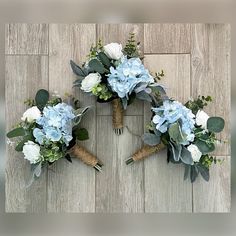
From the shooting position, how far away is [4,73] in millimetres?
1642

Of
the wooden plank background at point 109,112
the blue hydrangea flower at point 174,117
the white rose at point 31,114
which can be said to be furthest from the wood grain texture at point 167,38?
the white rose at point 31,114

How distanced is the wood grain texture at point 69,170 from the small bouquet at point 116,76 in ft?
0.22

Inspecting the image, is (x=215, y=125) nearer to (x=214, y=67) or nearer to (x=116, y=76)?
(x=214, y=67)

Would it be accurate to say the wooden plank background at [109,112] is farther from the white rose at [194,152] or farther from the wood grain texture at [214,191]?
the white rose at [194,152]

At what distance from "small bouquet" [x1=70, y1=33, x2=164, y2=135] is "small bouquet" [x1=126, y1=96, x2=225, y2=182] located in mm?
102

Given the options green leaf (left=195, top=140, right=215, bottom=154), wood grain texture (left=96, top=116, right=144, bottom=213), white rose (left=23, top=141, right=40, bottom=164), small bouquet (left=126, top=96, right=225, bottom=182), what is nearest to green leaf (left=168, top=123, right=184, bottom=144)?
small bouquet (left=126, top=96, right=225, bottom=182)

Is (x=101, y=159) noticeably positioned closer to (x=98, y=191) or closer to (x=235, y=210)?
(x=98, y=191)

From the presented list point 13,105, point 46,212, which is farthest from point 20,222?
point 13,105

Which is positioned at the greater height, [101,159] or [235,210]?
[101,159]

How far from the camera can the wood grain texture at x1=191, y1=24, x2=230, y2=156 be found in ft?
5.31

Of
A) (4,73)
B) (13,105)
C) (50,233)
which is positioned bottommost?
(50,233)

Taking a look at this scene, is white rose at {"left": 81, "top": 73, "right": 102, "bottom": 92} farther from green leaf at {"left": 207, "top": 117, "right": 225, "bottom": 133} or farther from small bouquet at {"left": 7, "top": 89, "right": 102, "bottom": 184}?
green leaf at {"left": 207, "top": 117, "right": 225, "bottom": 133}

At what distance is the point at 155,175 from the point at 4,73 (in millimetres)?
722

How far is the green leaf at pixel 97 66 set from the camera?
A: 149 cm
